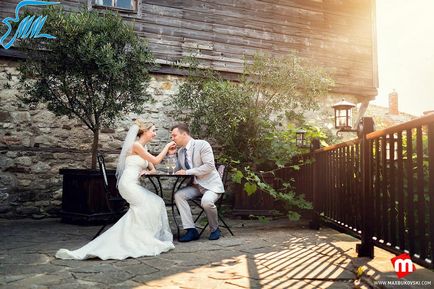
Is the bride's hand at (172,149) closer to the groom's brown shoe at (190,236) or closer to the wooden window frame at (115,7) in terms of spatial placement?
the groom's brown shoe at (190,236)

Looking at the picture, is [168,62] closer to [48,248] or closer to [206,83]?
[206,83]

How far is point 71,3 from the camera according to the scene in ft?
24.1

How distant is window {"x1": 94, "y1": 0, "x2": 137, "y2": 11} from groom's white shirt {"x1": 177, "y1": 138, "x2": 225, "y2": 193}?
4530mm

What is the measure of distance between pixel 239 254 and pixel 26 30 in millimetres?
5014

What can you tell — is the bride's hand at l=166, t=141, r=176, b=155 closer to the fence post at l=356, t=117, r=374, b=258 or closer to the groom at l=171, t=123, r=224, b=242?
the groom at l=171, t=123, r=224, b=242

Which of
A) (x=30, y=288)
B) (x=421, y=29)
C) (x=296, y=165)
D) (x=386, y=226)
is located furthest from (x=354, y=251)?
(x=421, y=29)

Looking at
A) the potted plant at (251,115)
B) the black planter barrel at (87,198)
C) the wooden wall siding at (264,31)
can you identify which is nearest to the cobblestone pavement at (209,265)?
the black planter barrel at (87,198)

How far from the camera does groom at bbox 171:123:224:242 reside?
176 inches

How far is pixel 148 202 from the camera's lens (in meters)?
4.16

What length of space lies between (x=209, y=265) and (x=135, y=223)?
1.17 meters

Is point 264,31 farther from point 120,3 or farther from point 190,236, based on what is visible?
point 190,236

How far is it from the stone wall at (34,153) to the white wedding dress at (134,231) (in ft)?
10.2

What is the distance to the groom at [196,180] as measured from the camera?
14.7ft

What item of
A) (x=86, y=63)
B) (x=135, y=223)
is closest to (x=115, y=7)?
(x=86, y=63)
